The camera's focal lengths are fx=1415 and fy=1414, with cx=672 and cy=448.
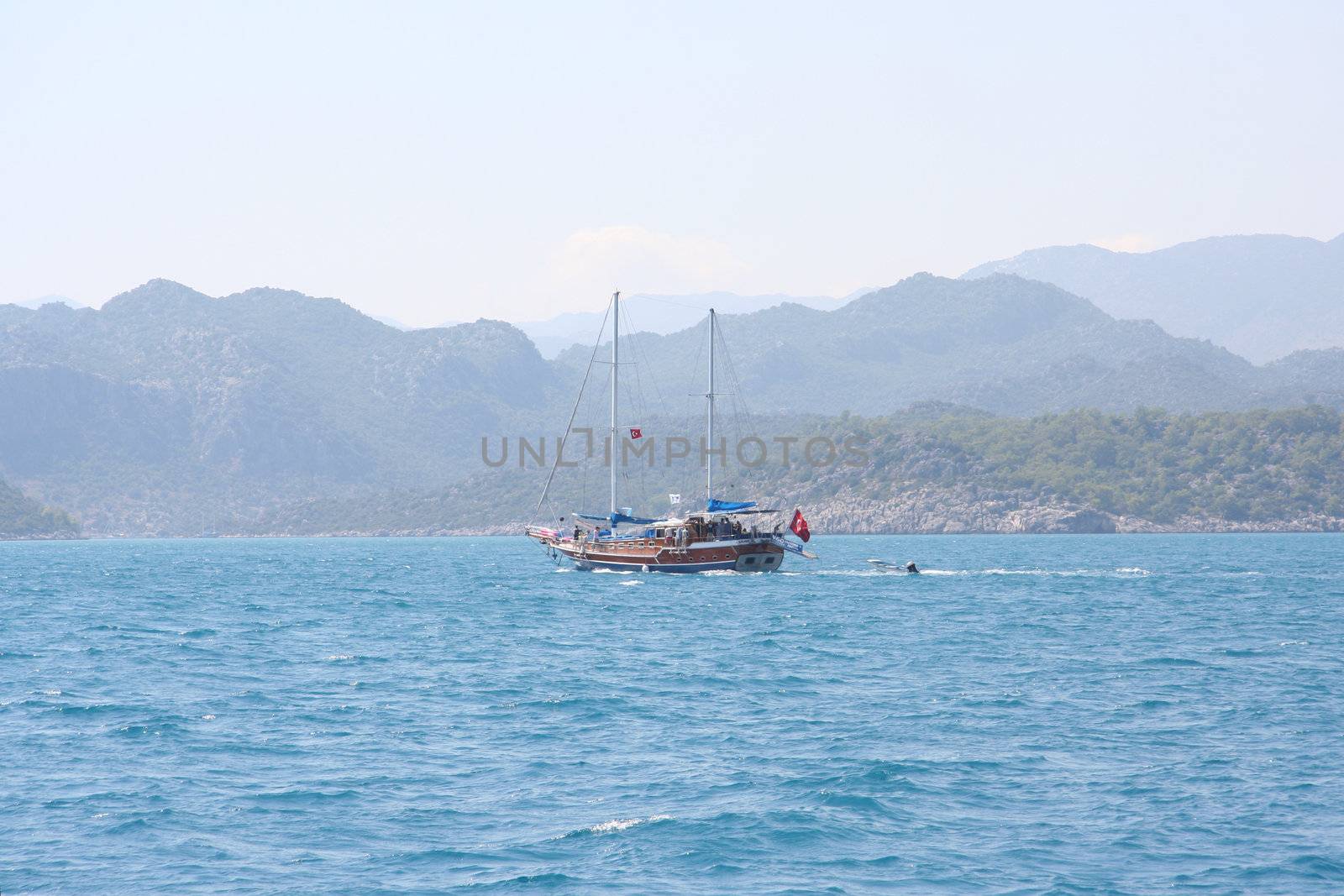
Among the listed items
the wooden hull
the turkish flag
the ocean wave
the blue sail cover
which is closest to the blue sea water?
the ocean wave

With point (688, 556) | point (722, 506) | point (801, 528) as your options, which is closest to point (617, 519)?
point (722, 506)

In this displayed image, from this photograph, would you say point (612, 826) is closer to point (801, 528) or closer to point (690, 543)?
point (690, 543)

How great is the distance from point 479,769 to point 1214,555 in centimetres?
13233

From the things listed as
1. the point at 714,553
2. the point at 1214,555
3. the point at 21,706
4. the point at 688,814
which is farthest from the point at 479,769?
the point at 1214,555

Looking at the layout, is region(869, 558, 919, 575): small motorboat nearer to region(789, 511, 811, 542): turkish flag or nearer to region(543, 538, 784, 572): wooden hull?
region(789, 511, 811, 542): turkish flag

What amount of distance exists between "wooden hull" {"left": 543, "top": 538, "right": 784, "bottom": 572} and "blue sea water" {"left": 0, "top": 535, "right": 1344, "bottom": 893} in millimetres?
28463

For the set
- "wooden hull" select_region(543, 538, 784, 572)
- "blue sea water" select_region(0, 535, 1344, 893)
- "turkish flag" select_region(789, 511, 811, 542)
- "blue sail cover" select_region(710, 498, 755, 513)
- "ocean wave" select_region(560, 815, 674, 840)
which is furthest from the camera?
"blue sail cover" select_region(710, 498, 755, 513)

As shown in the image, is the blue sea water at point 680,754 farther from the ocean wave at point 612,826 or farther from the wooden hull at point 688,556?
the wooden hull at point 688,556

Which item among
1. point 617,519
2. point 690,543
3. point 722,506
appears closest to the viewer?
point 690,543

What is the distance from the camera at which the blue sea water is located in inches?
999

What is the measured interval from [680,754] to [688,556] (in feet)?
218

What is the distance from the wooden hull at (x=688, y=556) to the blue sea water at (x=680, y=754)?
2846 cm

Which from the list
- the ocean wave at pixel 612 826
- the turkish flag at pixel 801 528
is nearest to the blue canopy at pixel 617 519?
the turkish flag at pixel 801 528

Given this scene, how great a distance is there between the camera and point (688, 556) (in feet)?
331
